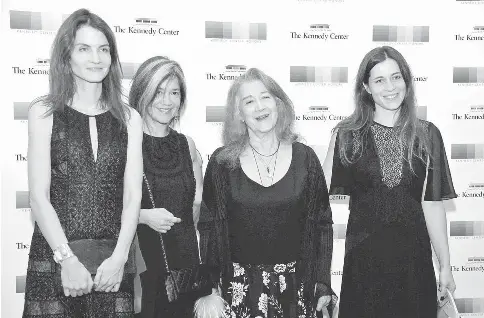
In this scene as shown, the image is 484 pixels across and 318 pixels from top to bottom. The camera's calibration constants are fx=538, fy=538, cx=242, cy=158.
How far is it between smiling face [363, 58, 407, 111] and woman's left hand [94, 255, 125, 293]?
1553 millimetres

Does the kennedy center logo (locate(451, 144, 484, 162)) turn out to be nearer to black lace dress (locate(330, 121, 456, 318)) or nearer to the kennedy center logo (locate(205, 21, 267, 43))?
black lace dress (locate(330, 121, 456, 318))

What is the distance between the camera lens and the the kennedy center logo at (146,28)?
12.4 feet

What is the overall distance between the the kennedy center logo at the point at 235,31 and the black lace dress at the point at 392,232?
4.84 ft

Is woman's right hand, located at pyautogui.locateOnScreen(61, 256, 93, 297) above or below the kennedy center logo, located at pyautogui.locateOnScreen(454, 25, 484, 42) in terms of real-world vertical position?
below

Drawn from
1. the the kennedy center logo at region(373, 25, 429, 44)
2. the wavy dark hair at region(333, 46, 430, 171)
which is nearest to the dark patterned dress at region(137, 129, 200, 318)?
the wavy dark hair at region(333, 46, 430, 171)

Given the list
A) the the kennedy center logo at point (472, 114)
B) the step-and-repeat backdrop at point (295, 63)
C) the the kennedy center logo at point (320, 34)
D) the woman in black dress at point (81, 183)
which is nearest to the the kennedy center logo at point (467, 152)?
the step-and-repeat backdrop at point (295, 63)

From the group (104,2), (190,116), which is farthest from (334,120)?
(104,2)

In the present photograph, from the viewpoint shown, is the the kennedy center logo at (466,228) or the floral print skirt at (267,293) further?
the the kennedy center logo at (466,228)

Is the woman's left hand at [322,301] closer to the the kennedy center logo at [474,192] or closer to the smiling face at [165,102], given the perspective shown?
the smiling face at [165,102]

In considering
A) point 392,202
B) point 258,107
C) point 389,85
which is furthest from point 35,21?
point 392,202

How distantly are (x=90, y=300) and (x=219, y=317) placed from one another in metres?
0.59

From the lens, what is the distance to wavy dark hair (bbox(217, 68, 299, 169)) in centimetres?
267

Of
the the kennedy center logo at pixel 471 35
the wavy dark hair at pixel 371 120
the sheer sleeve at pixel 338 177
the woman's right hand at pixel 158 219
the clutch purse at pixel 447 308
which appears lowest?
the clutch purse at pixel 447 308

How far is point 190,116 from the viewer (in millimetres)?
3918
